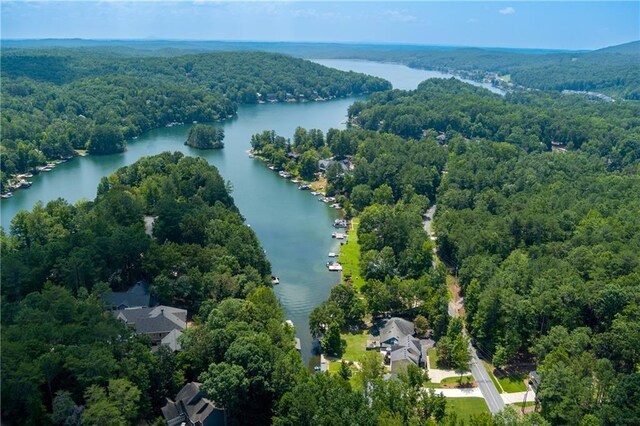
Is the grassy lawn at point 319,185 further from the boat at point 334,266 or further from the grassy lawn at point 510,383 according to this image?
the grassy lawn at point 510,383

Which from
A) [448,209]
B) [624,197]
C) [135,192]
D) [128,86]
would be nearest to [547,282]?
[448,209]

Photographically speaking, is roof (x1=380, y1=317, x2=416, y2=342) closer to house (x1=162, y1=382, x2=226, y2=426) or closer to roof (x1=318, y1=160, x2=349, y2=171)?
house (x1=162, y1=382, x2=226, y2=426)

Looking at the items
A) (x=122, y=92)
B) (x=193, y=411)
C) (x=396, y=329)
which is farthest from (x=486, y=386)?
(x=122, y=92)

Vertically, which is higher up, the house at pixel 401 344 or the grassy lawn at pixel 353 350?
the house at pixel 401 344


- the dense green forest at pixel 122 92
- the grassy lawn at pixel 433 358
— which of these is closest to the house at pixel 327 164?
the dense green forest at pixel 122 92

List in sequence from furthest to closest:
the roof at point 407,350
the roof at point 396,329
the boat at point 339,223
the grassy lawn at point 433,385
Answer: the boat at point 339,223
the roof at point 396,329
the roof at point 407,350
the grassy lawn at point 433,385

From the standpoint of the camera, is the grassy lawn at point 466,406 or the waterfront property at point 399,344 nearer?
the grassy lawn at point 466,406
